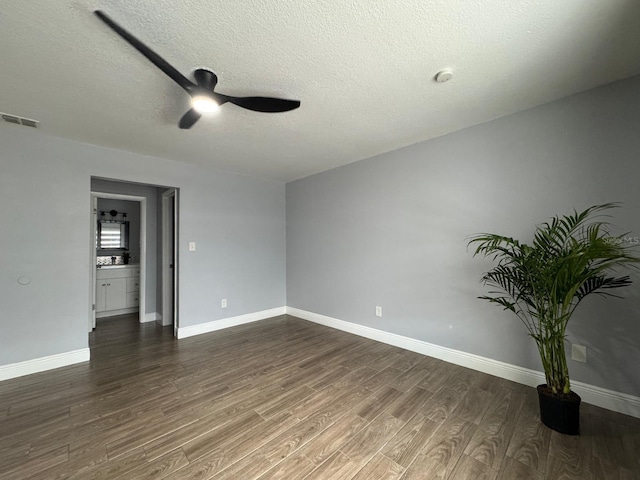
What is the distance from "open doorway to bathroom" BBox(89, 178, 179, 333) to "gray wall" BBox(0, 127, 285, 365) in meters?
0.30

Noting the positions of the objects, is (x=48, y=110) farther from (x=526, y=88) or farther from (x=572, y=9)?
(x=526, y=88)

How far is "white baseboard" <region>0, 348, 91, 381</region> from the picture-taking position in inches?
97.4

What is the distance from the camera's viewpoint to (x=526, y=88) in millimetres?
1976

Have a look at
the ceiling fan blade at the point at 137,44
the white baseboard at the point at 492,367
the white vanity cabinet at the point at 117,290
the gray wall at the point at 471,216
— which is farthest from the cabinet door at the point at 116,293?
the ceiling fan blade at the point at 137,44

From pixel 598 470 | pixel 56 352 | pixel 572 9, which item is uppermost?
pixel 572 9

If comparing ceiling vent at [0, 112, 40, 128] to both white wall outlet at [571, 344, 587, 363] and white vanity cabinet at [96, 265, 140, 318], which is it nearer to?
white vanity cabinet at [96, 265, 140, 318]

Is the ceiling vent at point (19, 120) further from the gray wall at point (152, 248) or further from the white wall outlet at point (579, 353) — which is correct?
the white wall outlet at point (579, 353)

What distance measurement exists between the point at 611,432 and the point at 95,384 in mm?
4066

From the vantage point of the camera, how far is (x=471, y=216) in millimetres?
2619

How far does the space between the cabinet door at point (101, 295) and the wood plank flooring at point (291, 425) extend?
6.48 feet

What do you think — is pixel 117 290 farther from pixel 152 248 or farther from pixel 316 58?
pixel 316 58

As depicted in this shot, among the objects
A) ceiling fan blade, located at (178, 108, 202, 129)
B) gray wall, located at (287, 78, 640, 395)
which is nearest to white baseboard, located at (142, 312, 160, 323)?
gray wall, located at (287, 78, 640, 395)

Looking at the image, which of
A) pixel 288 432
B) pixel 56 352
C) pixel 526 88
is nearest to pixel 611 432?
pixel 288 432

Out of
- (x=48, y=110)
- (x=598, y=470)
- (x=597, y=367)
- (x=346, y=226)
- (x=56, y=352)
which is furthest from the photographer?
(x=346, y=226)
